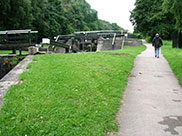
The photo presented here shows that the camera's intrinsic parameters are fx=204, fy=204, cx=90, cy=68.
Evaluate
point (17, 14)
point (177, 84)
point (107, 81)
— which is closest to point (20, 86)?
point (107, 81)

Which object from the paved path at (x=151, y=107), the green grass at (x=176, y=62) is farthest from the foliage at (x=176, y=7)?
the paved path at (x=151, y=107)

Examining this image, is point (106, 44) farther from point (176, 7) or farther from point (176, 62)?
point (176, 62)

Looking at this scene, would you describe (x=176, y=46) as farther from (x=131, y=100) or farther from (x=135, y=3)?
(x=131, y=100)

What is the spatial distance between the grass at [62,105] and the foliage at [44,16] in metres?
18.5

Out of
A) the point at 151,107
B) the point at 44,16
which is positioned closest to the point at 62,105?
the point at 151,107

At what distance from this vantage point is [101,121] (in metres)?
4.28

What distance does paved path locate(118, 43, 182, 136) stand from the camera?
160 inches

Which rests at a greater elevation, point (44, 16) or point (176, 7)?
point (44, 16)

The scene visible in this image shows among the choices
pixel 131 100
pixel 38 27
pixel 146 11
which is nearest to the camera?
pixel 131 100

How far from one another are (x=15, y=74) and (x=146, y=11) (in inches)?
1184

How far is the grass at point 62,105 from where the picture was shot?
3.91 metres

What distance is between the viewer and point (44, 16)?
45.7 metres

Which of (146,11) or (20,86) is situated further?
(146,11)

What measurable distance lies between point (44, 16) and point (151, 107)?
44.0 m
